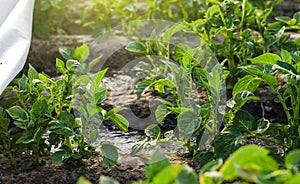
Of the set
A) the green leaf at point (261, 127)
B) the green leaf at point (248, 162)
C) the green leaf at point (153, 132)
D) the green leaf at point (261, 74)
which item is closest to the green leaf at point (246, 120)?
the green leaf at point (261, 127)

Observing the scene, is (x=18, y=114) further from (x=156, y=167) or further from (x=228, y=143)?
(x=156, y=167)

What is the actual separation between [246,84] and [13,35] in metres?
0.85

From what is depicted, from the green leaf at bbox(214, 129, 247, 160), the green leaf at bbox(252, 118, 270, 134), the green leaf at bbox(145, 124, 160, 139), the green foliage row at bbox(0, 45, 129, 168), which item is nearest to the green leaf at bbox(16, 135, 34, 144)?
the green foliage row at bbox(0, 45, 129, 168)

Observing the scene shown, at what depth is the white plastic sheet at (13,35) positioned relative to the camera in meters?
1.95

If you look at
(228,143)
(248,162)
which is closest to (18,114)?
(228,143)

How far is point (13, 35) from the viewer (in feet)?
6.88

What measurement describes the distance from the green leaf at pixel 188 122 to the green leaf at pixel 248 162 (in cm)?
70

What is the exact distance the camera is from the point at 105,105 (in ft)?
7.80

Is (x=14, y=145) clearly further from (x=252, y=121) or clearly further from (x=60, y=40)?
(x=60, y=40)

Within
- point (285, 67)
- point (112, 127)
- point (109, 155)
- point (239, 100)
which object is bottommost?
point (112, 127)

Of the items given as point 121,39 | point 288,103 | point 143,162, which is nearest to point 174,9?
point 121,39

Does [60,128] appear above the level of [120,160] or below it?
above

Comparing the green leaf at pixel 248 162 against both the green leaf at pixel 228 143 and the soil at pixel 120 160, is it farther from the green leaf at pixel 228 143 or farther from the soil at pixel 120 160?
the soil at pixel 120 160

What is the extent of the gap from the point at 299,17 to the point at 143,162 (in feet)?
2.85
